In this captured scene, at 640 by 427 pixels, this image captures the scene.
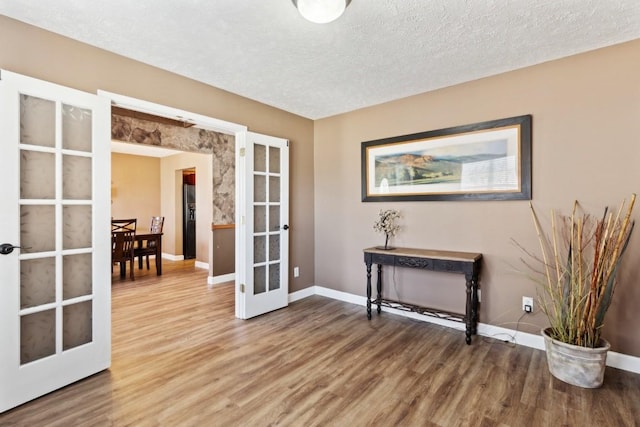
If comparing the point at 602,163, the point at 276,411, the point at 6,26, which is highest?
the point at 6,26

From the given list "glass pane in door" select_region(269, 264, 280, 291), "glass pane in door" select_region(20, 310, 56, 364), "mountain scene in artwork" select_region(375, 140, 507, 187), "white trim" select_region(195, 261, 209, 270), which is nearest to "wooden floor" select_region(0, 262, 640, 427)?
"glass pane in door" select_region(20, 310, 56, 364)

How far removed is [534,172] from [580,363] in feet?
4.83

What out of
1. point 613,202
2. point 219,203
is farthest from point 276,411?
point 219,203

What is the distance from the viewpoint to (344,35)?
2178 mm

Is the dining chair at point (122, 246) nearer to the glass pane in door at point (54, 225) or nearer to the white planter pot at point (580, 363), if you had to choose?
the glass pane in door at point (54, 225)

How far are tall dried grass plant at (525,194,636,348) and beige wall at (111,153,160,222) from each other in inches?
303

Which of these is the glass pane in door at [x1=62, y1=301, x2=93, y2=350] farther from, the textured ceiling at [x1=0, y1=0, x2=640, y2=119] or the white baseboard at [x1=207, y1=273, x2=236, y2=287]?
the white baseboard at [x1=207, y1=273, x2=236, y2=287]

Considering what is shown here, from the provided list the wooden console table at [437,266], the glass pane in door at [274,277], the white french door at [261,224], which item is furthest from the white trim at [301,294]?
the wooden console table at [437,266]

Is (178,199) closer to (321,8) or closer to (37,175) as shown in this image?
(37,175)

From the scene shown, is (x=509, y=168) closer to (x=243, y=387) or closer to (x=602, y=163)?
(x=602, y=163)

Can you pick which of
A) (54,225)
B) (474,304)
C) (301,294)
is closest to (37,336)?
(54,225)

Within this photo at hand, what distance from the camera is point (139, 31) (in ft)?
7.03

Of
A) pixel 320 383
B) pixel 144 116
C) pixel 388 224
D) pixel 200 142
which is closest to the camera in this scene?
pixel 320 383

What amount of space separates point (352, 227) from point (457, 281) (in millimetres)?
1365
